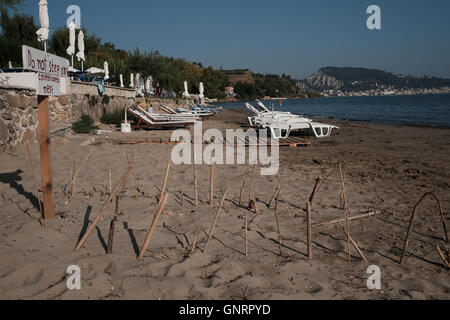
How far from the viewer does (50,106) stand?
1122 cm

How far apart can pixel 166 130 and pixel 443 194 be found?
36.6 ft

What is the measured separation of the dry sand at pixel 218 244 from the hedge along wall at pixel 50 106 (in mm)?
1312

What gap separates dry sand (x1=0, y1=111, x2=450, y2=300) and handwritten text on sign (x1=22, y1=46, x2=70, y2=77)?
1.48m

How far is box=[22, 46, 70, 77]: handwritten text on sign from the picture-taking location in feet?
9.36

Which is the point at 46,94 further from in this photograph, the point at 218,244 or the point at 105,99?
the point at 105,99

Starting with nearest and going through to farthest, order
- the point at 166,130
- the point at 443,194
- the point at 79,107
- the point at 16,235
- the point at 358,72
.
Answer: the point at 16,235 < the point at 443,194 < the point at 79,107 < the point at 166,130 < the point at 358,72

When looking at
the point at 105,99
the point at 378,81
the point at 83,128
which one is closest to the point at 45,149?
the point at 83,128

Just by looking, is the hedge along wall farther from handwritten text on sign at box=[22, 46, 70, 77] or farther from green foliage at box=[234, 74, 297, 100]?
green foliage at box=[234, 74, 297, 100]

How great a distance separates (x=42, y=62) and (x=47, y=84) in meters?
0.22

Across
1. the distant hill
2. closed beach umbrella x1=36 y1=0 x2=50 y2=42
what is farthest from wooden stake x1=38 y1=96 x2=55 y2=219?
the distant hill
